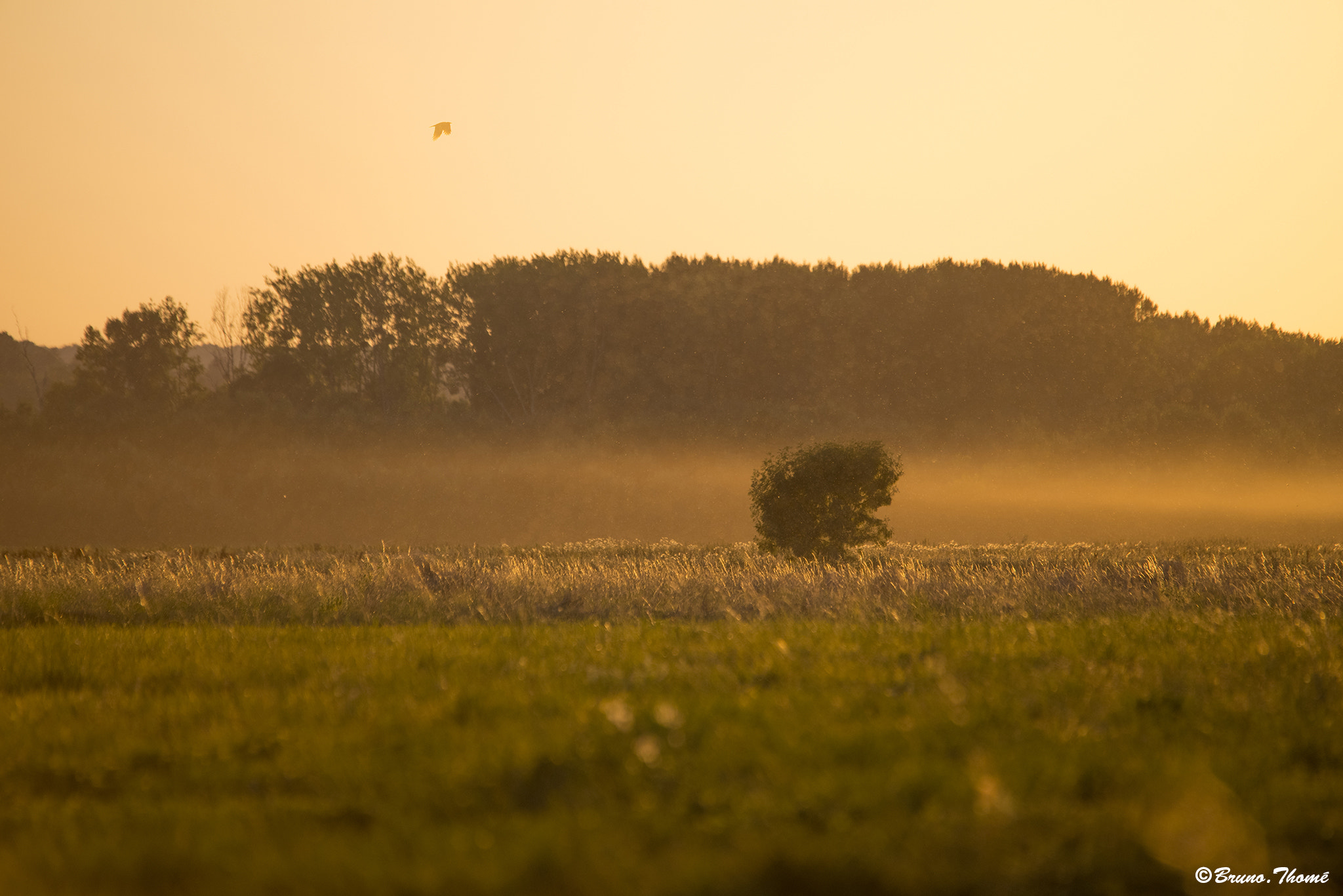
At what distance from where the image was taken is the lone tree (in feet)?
80.5

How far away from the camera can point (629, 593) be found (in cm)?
1603

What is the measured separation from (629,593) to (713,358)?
5412cm

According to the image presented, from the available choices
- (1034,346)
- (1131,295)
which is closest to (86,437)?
(1034,346)

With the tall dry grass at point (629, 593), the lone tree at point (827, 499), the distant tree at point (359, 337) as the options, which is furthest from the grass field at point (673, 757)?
the distant tree at point (359, 337)

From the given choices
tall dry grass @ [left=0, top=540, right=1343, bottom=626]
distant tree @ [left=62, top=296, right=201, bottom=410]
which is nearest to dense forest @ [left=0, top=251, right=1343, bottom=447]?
distant tree @ [left=62, top=296, right=201, bottom=410]

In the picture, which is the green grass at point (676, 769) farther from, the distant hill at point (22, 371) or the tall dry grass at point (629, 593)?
the distant hill at point (22, 371)

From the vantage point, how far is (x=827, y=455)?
974 inches

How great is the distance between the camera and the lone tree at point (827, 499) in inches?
966

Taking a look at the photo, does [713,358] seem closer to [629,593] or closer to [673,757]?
[629,593]

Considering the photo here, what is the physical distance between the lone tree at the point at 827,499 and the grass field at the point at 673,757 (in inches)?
508

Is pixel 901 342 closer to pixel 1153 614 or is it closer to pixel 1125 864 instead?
pixel 1153 614

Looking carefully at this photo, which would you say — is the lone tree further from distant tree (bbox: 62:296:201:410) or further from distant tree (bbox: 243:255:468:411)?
distant tree (bbox: 62:296:201:410)

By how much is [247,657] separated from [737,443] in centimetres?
5693

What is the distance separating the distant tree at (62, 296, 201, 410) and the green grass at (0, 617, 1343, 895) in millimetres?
60961
